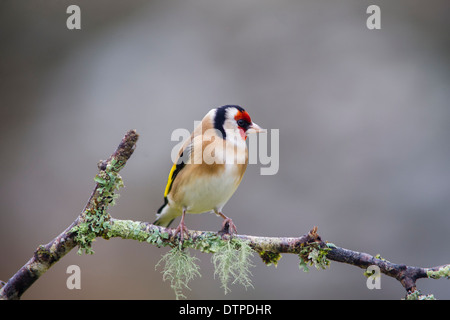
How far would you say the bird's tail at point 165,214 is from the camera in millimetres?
2697

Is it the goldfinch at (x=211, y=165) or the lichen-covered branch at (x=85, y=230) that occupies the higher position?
the goldfinch at (x=211, y=165)

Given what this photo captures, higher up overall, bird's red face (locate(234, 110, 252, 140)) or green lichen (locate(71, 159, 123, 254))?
bird's red face (locate(234, 110, 252, 140))

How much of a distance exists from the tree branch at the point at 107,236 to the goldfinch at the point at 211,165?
38 centimetres

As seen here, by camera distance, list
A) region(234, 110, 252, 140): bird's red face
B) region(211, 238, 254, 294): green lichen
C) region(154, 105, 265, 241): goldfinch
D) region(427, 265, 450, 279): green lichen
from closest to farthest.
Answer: region(427, 265, 450, 279): green lichen < region(211, 238, 254, 294): green lichen < region(154, 105, 265, 241): goldfinch < region(234, 110, 252, 140): bird's red face

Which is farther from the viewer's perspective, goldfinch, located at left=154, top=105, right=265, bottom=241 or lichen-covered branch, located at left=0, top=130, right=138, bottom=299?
goldfinch, located at left=154, top=105, right=265, bottom=241

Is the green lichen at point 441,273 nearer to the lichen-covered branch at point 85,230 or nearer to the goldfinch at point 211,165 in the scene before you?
the goldfinch at point 211,165

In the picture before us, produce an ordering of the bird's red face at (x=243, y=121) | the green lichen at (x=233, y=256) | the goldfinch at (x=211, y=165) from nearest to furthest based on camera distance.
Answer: the green lichen at (x=233, y=256)
the goldfinch at (x=211, y=165)
the bird's red face at (x=243, y=121)

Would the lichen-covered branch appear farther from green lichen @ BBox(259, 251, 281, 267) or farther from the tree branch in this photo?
green lichen @ BBox(259, 251, 281, 267)

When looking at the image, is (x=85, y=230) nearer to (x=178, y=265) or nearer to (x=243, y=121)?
(x=178, y=265)

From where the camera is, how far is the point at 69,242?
2.04 meters

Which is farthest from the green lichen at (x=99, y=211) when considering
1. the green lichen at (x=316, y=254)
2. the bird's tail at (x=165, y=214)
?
the green lichen at (x=316, y=254)

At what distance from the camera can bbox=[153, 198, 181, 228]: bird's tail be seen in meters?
2.70

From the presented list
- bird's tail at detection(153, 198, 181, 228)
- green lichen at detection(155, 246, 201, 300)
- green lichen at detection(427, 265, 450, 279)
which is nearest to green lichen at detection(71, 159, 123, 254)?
Answer: green lichen at detection(155, 246, 201, 300)

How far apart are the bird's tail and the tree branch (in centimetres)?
55
